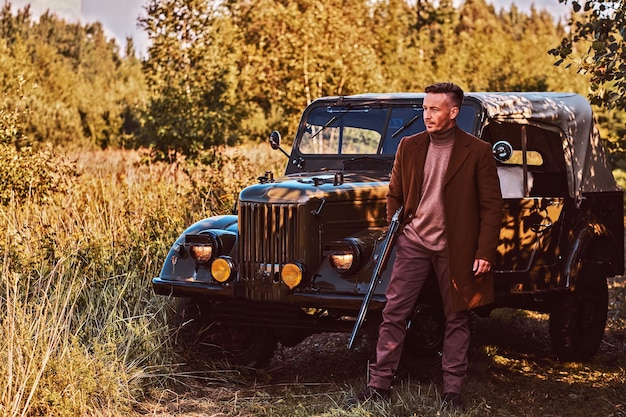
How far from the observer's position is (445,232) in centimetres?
612

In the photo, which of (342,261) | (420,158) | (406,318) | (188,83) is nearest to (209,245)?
(342,261)

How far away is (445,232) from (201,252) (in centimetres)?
192

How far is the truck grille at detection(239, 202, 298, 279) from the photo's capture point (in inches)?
273

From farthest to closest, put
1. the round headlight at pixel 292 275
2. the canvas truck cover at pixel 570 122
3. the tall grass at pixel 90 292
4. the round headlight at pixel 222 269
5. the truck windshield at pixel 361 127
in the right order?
1. the truck windshield at pixel 361 127
2. the canvas truck cover at pixel 570 122
3. the round headlight at pixel 222 269
4. the round headlight at pixel 292 275
5. the tall grass at pixel 90 292

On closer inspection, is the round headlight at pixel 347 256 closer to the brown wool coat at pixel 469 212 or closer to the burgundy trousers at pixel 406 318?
the burgundy trousers at pixel 406 318

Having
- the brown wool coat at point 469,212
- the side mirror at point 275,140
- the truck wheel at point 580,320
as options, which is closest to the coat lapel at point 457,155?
the brown wool coat at point 469,212

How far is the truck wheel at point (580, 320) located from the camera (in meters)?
8.23

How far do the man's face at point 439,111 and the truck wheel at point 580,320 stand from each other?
2652mm

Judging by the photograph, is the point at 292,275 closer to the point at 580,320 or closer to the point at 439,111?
the point at 439,111

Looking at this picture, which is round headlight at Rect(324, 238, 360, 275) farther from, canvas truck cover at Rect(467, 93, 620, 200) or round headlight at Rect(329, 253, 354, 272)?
canvas truck cover at Rect(467, 93, 620, 200)

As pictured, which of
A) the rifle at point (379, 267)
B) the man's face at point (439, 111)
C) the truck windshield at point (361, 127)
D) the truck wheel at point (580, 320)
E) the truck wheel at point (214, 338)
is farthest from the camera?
the truck wheel at point (580, 320)

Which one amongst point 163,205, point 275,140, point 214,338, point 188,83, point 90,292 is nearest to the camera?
point 214,338

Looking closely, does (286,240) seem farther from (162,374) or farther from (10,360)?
(10,360)

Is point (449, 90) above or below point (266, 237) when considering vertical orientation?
above
